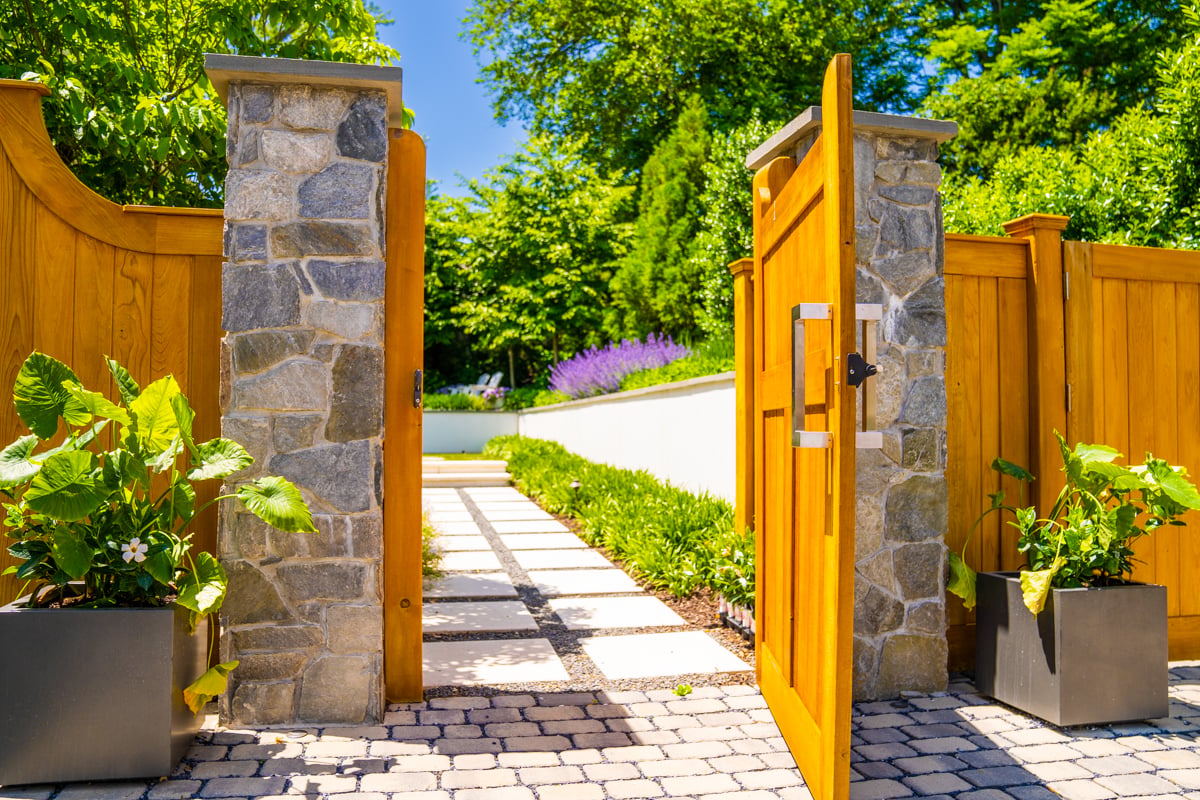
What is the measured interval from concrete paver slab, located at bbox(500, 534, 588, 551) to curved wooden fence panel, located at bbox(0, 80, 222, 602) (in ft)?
11.3

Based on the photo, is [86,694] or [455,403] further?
[455,403]

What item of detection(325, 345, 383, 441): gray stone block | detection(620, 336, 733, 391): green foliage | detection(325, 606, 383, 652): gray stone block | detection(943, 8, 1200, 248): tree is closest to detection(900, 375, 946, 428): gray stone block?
detection(325, 345, 383, 441): gray stone block

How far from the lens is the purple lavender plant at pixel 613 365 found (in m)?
9.39

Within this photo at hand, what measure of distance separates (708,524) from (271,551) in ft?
9.81

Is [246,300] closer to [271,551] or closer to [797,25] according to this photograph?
[271,551]

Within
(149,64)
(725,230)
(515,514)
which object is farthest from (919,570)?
(725,230)

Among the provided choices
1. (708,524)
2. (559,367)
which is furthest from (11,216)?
(559,367)

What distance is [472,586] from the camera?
488 centimetres

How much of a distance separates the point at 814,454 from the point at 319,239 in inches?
71.5

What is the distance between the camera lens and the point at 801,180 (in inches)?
98.7

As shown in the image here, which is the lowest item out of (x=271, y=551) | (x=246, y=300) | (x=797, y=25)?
(x=271, y=551)

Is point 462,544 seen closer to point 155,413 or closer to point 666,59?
point 155,413

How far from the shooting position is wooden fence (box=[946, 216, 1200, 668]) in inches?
135

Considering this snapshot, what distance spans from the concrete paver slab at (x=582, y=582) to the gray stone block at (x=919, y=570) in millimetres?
1962
